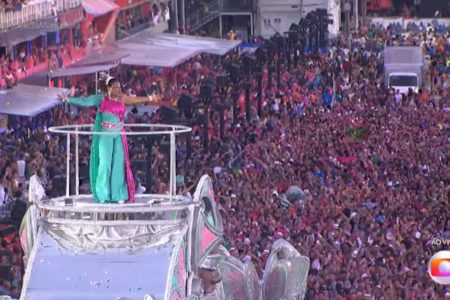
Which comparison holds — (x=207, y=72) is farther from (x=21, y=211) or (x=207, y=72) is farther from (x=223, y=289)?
(x=223, y=289)

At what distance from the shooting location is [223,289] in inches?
619

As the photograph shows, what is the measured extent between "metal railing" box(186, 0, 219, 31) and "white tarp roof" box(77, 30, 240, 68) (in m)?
10.5

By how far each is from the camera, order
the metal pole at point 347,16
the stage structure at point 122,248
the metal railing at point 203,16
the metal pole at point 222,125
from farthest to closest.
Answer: the metal railing at point 203,16 → the metal pole at point 347,16 → the metal pole at point 222,125 → the stage structure at point 122,248

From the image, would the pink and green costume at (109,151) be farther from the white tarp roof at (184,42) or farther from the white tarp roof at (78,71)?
the white tarp roof at (184,42)

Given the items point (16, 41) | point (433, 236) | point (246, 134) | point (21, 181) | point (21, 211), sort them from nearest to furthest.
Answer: point (21, 211), point (433, 236), point (21, 181), point (246, 134), point (16, 41)

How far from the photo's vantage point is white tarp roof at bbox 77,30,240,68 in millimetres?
50281

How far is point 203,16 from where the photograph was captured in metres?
73.3

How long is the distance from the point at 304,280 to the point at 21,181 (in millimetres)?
12419

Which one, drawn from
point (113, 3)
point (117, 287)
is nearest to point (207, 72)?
point (113, 3)

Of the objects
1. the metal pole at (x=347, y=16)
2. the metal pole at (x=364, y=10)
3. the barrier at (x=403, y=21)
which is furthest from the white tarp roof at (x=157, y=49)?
the metal pole at (x=364, y=10)

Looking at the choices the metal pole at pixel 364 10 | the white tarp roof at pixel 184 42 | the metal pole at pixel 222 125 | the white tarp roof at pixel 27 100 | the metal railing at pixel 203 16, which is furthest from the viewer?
the metal pole at pixel 364 10

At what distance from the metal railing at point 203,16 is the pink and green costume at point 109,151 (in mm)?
56494

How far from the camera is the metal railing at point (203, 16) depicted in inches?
2813

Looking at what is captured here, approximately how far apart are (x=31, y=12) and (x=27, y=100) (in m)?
5.61
